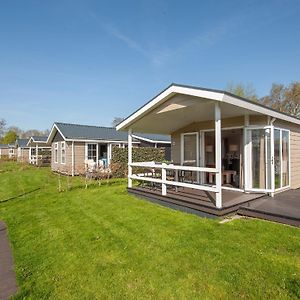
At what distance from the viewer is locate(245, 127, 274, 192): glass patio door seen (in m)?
7.41

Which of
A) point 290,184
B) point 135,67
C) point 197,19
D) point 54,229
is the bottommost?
point 54,229

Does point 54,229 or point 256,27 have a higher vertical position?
point 256,27

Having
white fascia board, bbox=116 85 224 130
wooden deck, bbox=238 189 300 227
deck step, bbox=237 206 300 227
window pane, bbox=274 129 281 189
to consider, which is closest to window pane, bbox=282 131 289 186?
window pane, bbox=274 129 281 189

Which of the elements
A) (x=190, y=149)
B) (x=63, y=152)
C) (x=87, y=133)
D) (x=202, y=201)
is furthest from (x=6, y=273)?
(x=87, y=133)

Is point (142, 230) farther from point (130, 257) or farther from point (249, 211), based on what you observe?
point (249, 211)

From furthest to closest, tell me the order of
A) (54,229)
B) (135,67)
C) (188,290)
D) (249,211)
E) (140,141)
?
(140,141), (135,67), (249,211), (54,229), (188,290)

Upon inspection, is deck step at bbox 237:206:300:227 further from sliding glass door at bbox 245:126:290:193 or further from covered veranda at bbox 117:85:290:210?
sliding glass door at bbox 245:126:290:193

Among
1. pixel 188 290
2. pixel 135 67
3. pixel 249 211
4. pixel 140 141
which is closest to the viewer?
pixel 188 290

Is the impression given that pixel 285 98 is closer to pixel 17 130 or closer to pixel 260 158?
pixel 260 158

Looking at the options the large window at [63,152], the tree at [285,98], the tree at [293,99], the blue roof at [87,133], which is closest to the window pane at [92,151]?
the blue roof at [87,133]

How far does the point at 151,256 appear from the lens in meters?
3.93

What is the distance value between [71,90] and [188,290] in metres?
17.8

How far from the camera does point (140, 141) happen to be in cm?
2119

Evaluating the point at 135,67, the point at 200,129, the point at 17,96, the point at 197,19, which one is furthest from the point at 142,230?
the point at 17,96
